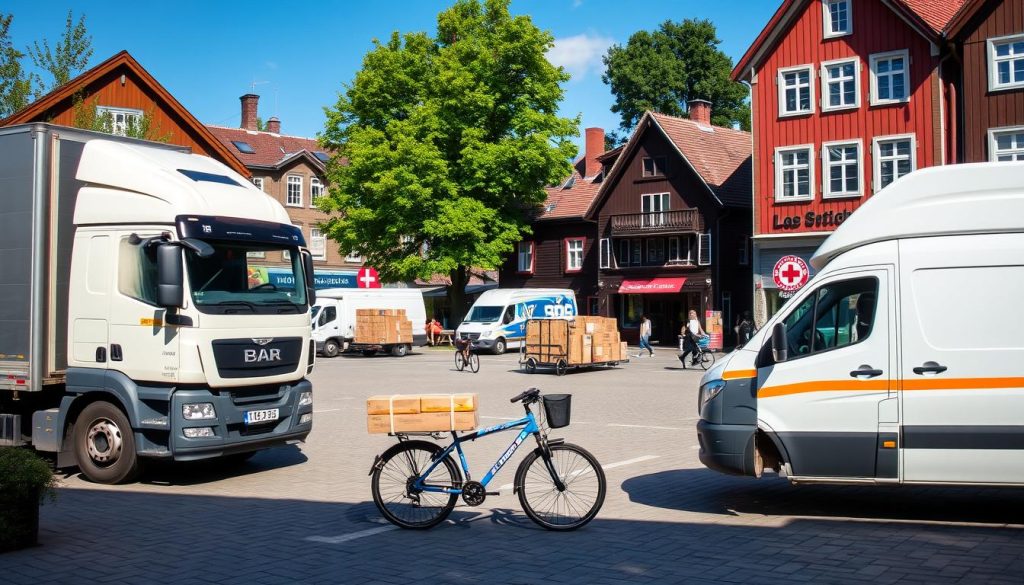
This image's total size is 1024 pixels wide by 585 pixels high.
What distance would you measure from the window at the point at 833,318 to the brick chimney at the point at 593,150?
48.6m

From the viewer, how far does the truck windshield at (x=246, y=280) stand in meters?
9.94

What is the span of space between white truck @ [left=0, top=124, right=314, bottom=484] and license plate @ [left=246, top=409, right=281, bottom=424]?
12 millimetres

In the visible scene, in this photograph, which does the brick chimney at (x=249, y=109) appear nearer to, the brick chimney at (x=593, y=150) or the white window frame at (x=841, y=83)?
the brick chimney at (x=593, y=150)

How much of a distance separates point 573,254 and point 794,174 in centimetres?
1715

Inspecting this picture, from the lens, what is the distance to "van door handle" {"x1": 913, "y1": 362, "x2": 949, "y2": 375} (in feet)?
25.6

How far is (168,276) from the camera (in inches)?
372

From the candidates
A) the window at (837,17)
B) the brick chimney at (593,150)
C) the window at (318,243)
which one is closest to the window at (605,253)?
the brick chimney at (593,150)

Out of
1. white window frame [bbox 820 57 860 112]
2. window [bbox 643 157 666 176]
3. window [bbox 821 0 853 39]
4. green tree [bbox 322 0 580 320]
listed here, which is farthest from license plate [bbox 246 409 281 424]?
window [bbox 643 157 666 176]

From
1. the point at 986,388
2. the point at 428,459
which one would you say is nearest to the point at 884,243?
the point at 986,388

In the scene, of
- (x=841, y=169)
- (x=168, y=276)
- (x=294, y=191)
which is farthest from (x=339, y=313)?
(x=168, y=276)

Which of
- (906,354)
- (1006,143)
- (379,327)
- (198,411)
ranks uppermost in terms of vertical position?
(1006,143)

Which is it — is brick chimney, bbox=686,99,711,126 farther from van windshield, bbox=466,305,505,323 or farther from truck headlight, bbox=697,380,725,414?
truck headlight, bbox=697,380,725,414

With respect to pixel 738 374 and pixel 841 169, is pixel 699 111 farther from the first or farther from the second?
pixel 738 374

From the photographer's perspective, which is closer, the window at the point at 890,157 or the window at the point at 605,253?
the window at the point at 890,157
